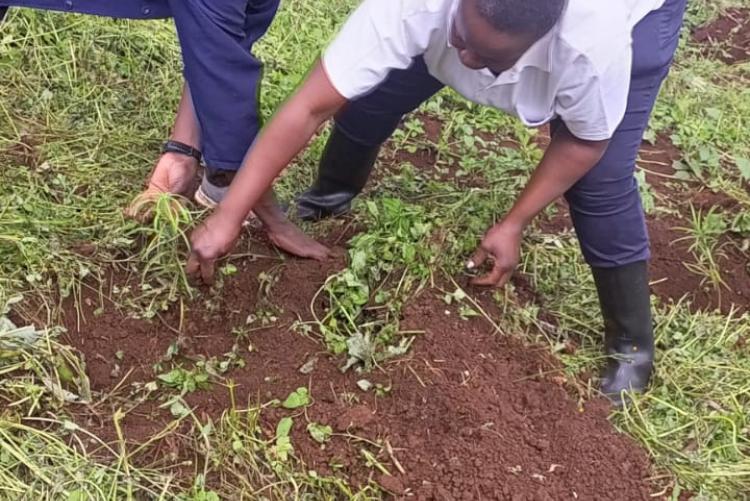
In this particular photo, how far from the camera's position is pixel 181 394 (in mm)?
2086

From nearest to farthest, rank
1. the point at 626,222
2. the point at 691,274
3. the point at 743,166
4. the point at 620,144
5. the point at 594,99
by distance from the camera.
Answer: the point at 594,99 → the point at 620,144 → the point at 626,222 → the point at 691,274 → the point at 743,166

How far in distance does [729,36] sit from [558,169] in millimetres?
3147

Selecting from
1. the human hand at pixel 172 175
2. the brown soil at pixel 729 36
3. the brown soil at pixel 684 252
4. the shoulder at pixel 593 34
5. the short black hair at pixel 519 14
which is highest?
the short black hair at pixel 519 14

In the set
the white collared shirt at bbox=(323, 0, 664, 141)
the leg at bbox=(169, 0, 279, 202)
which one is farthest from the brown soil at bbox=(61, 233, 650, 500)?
the white collared shirt at bbox=(323, 0, 664, 141)

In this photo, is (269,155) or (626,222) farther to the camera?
(626,222)

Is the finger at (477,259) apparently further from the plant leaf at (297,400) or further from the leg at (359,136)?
the plant leaf at (297,400)

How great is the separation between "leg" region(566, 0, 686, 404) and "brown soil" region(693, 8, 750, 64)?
8.58ft

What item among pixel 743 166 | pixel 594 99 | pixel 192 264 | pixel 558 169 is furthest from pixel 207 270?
pixel 743 166

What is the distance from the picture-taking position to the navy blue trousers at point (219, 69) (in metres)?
2.09

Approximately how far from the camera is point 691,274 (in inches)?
113

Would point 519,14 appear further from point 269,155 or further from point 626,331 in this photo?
point 626,331

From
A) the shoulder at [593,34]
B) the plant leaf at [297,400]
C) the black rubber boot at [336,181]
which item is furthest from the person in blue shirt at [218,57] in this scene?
the shoulder at [593,34]

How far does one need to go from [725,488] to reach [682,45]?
115 inches

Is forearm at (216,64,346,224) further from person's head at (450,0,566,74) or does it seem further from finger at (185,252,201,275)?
person's head at (450,0,566,74)
